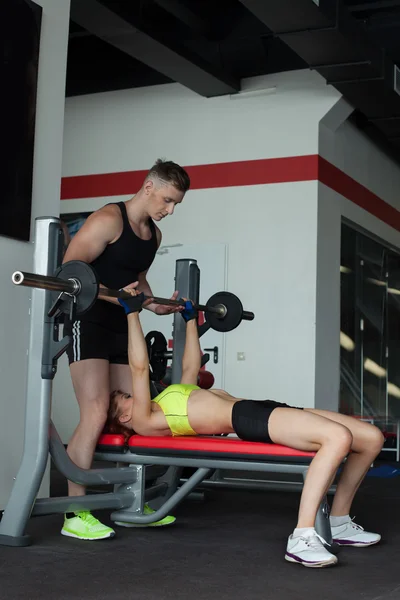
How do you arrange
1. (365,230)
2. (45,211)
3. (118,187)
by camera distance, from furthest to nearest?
1. (365,230)
2. (118,187)
3. (45,211)

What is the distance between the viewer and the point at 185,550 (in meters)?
2.77

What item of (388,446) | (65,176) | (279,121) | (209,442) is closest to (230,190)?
(279,121)

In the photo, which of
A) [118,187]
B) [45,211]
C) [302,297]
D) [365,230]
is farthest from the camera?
[365,230]

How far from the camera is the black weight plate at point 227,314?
362cm

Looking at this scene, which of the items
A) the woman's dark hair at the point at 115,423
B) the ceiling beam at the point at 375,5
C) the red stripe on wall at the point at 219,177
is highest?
the ceiling beam at the point at 375,5

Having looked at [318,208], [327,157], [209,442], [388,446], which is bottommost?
[388,446]

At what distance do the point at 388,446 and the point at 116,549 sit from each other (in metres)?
4.96

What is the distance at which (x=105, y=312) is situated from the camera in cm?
315

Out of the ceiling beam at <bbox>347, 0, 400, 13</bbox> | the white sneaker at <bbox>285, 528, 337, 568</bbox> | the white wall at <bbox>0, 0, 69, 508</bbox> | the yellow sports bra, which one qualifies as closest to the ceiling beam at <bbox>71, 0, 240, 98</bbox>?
the ceiling beam at <bbox>347, 0, 400, 13</bbox>

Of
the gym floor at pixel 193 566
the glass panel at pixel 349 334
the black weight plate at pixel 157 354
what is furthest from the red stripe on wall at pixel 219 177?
the gym floor at pixel 193 566

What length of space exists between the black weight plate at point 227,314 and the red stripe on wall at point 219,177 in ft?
9.91

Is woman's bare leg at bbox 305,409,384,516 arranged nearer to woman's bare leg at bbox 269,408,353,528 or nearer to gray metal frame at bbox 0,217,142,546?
woman's bare leg at bbox 269,408,353,528

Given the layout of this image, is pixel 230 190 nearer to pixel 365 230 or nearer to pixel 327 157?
pixel 327 157

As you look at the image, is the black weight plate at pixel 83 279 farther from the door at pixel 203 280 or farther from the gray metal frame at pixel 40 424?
the door at pixel 203 280
